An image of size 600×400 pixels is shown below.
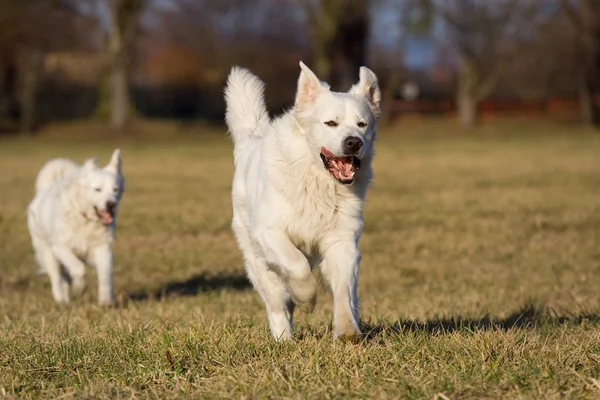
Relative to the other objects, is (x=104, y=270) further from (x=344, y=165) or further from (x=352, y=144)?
(x=352, y=144)

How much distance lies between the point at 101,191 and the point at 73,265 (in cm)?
77

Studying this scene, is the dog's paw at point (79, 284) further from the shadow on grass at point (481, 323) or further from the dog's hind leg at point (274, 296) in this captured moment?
the shadow on grass at point (481, 323)

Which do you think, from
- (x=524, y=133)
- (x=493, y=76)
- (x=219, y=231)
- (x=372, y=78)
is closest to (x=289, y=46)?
(x=493, y=76)

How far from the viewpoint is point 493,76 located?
51219 millimetres

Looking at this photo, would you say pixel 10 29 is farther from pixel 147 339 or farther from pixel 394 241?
pixel 147 339

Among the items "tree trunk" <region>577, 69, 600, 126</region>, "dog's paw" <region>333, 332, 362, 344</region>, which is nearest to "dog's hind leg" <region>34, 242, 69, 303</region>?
"dog's paw" <region>333, 332, 362, 344</region>

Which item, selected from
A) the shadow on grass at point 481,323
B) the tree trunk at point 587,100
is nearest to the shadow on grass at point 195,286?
the shadow on grass at point 481,323

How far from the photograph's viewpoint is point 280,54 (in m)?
64.4

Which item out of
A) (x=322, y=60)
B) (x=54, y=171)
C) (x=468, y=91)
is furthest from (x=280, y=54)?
(x=54, y=171)

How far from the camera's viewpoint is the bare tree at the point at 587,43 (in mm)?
49375

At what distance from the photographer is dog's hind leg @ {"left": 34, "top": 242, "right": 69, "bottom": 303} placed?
29.7ft

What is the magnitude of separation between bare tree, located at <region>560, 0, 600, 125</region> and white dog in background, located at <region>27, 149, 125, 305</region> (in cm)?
4441

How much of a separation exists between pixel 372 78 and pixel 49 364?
2643 mm

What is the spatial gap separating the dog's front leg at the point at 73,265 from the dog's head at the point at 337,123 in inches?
159
